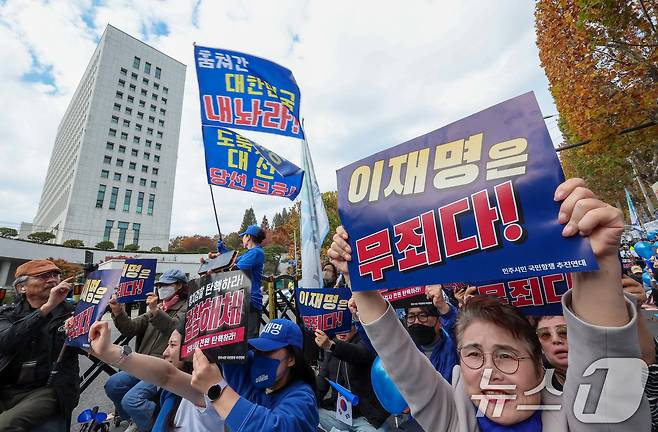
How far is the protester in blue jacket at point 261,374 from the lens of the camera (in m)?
1.81

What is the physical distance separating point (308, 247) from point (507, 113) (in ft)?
14.5

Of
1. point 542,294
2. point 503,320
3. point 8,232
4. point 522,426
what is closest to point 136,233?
point 8,232

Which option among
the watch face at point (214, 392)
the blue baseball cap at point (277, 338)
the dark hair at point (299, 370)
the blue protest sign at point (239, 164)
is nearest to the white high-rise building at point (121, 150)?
the blue protest sign at point (239, 164)

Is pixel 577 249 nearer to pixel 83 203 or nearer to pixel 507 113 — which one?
pixel 507 113

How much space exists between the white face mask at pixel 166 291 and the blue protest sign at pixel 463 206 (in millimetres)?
3478

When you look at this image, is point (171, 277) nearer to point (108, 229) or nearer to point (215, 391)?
point (215, 391)

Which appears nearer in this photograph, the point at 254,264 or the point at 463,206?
the point at 463,206

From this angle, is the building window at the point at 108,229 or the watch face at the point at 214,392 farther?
the building window at the point at 108,229

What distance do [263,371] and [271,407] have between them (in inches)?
9.0

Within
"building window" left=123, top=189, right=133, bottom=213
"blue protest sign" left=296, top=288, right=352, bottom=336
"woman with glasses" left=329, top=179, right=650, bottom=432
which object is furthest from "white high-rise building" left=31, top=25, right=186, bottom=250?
"woman with glasses" left=329, top=179, right=650, bottom=432

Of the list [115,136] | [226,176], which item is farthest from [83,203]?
[226,176]

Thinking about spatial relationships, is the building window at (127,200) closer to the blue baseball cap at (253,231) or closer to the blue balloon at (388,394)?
the blue baseball cap at (253,231)

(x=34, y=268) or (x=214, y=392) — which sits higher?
(x=34, y=268)

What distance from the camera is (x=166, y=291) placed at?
4.11 meters
